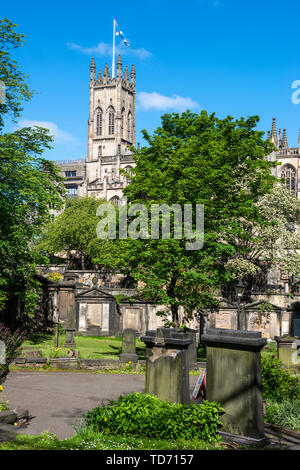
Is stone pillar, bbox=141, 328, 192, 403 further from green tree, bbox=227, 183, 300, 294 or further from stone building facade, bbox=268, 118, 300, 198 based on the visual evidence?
stone building facade, bbox=268, 118, 300, 198

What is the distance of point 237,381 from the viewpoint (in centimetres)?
652

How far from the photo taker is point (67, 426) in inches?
298

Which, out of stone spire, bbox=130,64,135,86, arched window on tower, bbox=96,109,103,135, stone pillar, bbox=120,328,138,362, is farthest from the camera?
stone spire, bbox=130,64,135,86

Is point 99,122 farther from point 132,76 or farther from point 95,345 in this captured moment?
point 95,345

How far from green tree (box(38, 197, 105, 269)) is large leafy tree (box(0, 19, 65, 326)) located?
A: 34.0 meters

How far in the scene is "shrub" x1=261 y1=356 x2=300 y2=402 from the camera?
881cm

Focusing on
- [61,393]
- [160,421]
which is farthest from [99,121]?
[160,421]

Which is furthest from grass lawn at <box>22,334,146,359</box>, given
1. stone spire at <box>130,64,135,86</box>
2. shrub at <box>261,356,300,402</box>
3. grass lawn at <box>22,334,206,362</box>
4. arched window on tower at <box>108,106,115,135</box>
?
stone spire at <box>130,64,135,86</box>

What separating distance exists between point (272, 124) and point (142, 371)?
61.3 m

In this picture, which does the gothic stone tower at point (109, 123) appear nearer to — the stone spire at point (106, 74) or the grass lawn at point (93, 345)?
the stone spire at point (106, 74)

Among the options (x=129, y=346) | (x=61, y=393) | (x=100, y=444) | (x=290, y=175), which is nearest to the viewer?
(x=100, y=444)

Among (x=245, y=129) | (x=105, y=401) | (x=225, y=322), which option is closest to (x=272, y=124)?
(x=245, y=129)

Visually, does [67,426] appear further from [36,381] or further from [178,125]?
[178,125]

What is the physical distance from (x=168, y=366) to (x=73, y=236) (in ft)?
159
